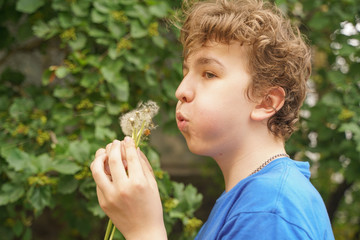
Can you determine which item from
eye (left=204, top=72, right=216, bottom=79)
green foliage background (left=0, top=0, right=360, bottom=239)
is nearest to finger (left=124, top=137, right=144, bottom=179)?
eye (left=204, top=72, right=216, bottom=79)

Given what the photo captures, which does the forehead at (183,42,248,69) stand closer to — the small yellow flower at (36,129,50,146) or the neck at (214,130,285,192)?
the neck at (214,130,285,192)

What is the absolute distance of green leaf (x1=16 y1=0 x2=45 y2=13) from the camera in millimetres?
1914

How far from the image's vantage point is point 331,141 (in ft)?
6.98

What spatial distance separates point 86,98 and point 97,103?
0.06 m

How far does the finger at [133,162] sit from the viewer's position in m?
1.02

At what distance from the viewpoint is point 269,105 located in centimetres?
115

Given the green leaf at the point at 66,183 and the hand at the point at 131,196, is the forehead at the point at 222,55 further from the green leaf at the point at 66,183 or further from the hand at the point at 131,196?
the green leaf at the point at 66,183

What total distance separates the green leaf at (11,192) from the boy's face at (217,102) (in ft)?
2.83

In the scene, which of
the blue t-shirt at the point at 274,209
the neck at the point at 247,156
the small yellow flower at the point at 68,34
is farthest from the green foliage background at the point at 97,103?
the blue t-shirt at the point at 274,209

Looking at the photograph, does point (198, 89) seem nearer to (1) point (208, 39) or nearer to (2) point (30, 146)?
(1) point (208, 39)

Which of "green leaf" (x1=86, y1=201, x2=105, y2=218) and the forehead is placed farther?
"green leaf" (x1=86, y1=201, x2=105, y2=218)

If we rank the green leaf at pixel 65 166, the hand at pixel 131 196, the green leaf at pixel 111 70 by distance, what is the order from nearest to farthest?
the hand at pixel 131 196 → the green leaf at pixel 65 166 → the green leaf at pixel 111 70

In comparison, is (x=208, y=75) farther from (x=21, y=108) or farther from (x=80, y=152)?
(x=21, y=108)

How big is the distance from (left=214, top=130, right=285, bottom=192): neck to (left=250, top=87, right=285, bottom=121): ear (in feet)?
0.20
